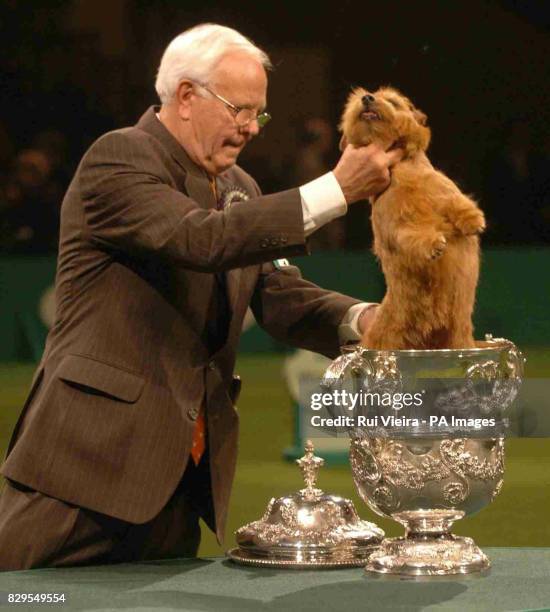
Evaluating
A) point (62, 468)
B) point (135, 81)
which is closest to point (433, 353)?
point (62, 468)

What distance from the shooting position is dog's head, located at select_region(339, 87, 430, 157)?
2.08 metres

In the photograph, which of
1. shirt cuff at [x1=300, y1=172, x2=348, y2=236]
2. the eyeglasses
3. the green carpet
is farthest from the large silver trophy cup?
the green carpet

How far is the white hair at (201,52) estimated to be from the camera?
2.33 metres

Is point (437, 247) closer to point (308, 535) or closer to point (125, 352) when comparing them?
point (308, 535)

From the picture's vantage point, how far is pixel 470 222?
1.99 m

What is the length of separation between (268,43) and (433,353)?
7.56m

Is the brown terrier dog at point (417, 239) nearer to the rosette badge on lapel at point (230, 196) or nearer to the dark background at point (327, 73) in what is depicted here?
the rosette badge on lapel at point (230, 196)

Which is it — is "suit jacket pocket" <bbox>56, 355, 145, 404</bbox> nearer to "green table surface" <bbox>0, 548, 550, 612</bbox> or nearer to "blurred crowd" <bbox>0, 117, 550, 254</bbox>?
"green table surface" <bbox>0, 548, 550, 612</bbox>

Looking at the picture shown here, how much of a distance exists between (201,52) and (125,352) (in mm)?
540

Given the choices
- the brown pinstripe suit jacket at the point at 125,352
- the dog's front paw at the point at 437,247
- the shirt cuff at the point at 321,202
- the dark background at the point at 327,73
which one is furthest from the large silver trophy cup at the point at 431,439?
the dark background at the point at 327,73

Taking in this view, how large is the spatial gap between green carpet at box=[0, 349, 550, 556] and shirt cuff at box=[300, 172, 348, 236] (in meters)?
2.77

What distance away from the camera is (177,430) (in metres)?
2.29

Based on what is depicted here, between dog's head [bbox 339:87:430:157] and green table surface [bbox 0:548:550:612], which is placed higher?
dog's head [bbox 339:87:430:157]

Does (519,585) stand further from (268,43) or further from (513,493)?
(268,43)
